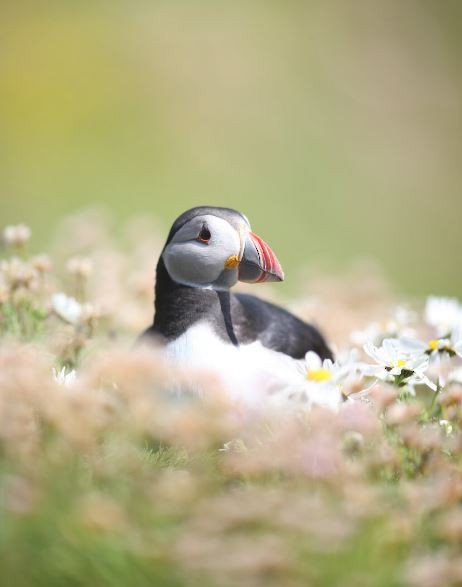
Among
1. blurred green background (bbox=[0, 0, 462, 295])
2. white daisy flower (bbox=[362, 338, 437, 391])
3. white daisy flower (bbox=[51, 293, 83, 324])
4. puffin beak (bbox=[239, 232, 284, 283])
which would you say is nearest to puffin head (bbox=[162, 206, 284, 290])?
puffin beak (bbox=[239, 232, 284, 283])

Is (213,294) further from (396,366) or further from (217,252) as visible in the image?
(396,366)

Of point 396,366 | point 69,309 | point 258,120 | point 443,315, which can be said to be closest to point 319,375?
point 396,366

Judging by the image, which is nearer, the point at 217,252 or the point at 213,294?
the point at 217,252

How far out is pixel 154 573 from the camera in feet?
6.02

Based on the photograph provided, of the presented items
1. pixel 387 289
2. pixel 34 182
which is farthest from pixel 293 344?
pixel 34 182

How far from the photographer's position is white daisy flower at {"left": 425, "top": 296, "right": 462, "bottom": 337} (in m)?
3.16

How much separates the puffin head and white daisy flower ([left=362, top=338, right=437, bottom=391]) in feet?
1.35

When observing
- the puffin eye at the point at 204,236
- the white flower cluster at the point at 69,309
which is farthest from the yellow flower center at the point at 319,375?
the white flower cluster at the point at 69,309

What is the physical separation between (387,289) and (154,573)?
4259 millimetres

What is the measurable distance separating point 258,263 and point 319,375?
51cm

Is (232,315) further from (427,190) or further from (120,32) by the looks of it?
(120,32)

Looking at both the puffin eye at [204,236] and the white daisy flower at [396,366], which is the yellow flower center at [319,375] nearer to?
the white daisy flower at [396,366]

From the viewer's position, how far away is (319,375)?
246cm

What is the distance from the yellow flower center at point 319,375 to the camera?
245cm
